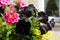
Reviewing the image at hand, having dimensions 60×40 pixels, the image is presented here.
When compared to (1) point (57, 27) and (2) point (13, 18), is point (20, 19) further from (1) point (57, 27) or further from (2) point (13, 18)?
(1) point (57, 27)

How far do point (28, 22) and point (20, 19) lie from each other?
0.13ft

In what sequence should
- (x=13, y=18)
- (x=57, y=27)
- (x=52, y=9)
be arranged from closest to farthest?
(x=13, y=18) < (x=57, y=27) < (x=52, y=9)

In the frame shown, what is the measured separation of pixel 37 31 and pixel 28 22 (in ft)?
0.18

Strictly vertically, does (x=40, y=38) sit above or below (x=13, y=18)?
below

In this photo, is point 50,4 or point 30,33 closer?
point 30,33

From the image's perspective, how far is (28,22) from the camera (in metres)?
0.70

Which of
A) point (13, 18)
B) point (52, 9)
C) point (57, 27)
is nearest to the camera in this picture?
point (13, 18)

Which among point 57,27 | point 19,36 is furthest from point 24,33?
point 57,27

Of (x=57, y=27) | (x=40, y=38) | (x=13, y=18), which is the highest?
(x=13, y=18)

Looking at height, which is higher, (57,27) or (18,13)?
(18,13)

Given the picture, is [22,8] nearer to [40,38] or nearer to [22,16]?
[22,16]

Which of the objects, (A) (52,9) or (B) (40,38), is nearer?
(B) (40,38)

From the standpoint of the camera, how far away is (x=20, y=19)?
0.72 m

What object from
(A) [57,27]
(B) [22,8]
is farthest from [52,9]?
(B) [22,8]
